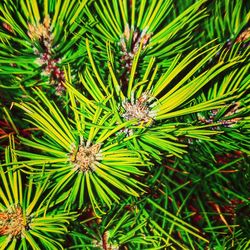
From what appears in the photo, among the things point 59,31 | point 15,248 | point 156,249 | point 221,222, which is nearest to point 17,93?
point 59,31

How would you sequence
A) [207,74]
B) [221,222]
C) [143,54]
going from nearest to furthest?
[207,74] → [143,54] → [221,222]

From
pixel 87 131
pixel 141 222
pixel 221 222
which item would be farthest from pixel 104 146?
pixel 221 222

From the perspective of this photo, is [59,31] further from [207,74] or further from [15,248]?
[15,248]

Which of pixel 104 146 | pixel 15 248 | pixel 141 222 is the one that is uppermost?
pixel 104 146

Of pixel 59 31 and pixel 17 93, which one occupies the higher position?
pixel 59 31

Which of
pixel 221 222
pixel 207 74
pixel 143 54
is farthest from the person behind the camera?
pixel 221 222

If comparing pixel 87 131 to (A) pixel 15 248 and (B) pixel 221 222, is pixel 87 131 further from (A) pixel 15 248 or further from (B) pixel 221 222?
(B) pixel 221 222

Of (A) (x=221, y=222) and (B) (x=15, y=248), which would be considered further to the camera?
(A) (x=221, y=222)
